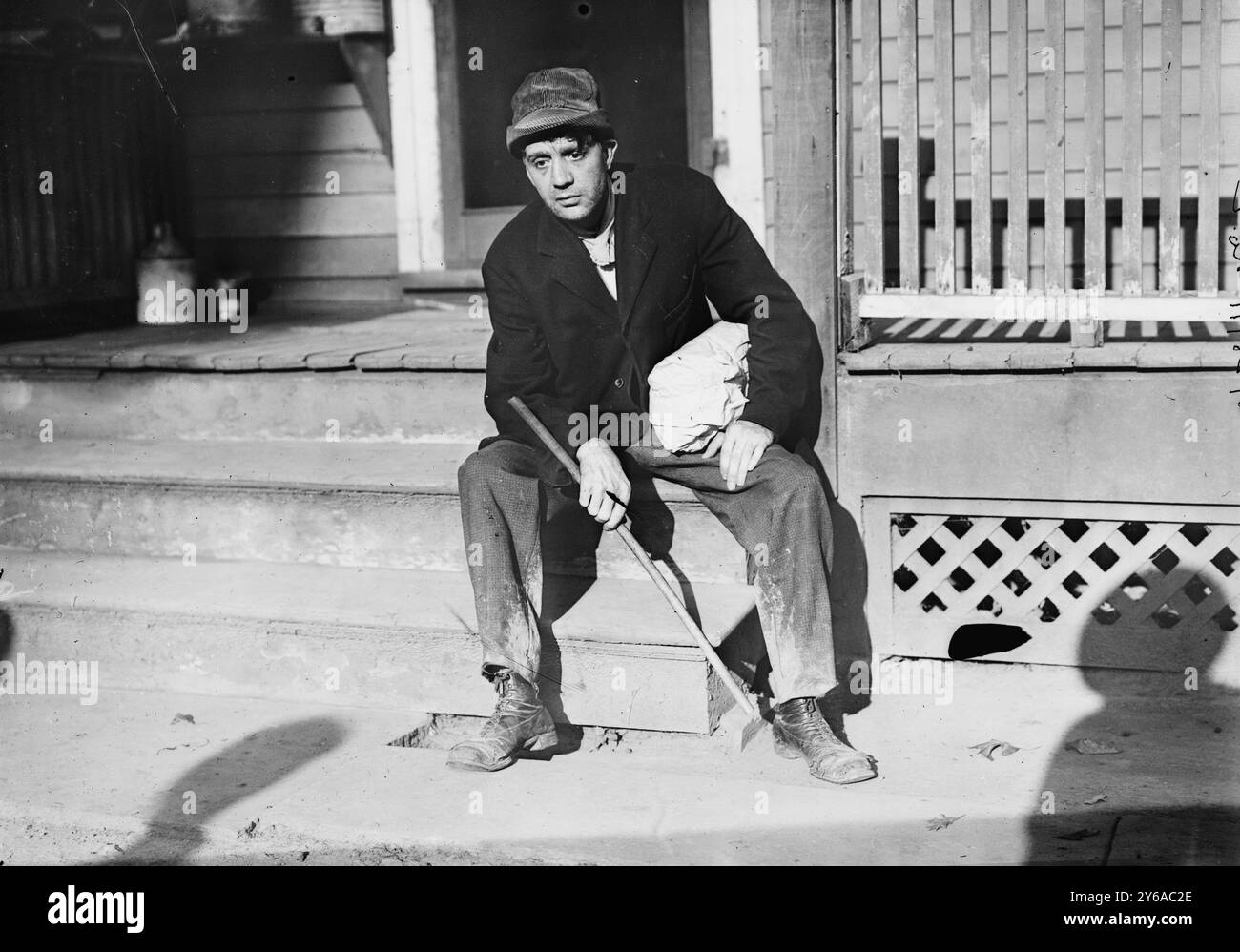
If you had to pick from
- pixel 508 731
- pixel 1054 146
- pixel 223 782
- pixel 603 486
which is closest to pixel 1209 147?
pixel 1054 146

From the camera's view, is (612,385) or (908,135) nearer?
(612,385)

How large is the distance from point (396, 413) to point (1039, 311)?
86.6 inches

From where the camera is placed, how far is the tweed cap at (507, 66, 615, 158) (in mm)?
3900

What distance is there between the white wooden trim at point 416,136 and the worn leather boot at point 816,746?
3.93 meters

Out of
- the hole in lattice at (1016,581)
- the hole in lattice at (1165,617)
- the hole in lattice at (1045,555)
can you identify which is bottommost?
the hole in lattice at (1165,617)

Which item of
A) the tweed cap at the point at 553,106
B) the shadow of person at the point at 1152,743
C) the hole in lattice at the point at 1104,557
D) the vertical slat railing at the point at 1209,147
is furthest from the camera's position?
the hole in lattice at the point at 1104,557

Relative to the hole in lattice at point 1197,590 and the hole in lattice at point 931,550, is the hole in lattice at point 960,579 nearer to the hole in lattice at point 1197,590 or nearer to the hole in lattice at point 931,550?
the hole in lattice at point 931,550

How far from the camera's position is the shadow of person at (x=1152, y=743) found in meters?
3.24

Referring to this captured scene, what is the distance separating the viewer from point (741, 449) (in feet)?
12.6

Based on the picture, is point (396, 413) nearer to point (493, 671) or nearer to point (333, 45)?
point (493, 671)

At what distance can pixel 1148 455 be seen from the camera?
414cm

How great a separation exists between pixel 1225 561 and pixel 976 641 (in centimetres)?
79

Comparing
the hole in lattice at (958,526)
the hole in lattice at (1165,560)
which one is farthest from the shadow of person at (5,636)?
the hole in lattice at (1165,560)

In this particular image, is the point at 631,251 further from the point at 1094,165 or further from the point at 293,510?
the point at 293,510
